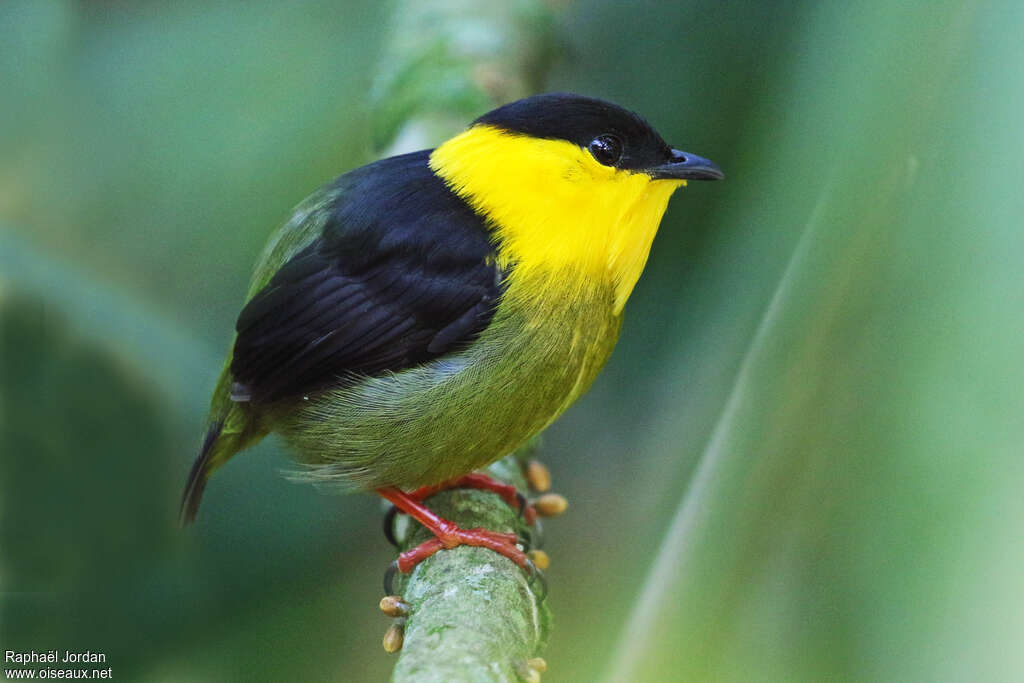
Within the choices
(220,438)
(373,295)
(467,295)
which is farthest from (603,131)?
(220,438)

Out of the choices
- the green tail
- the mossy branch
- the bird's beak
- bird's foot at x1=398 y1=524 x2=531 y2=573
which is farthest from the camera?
the green tail

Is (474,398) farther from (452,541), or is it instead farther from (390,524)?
(390,524)

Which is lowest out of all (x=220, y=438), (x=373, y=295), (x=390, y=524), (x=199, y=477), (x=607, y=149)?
(x=390, y=524)

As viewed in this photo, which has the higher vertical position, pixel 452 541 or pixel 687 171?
pixel 687 171

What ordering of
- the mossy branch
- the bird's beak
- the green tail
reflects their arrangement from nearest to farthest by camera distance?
the mossy branch
the bird's beak
the green tail

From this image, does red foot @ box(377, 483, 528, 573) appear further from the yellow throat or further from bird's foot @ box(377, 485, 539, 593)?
the yellow throat

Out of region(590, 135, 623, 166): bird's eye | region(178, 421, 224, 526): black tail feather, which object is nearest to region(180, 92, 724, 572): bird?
region(590, 135, 623, 166): bird's eye
